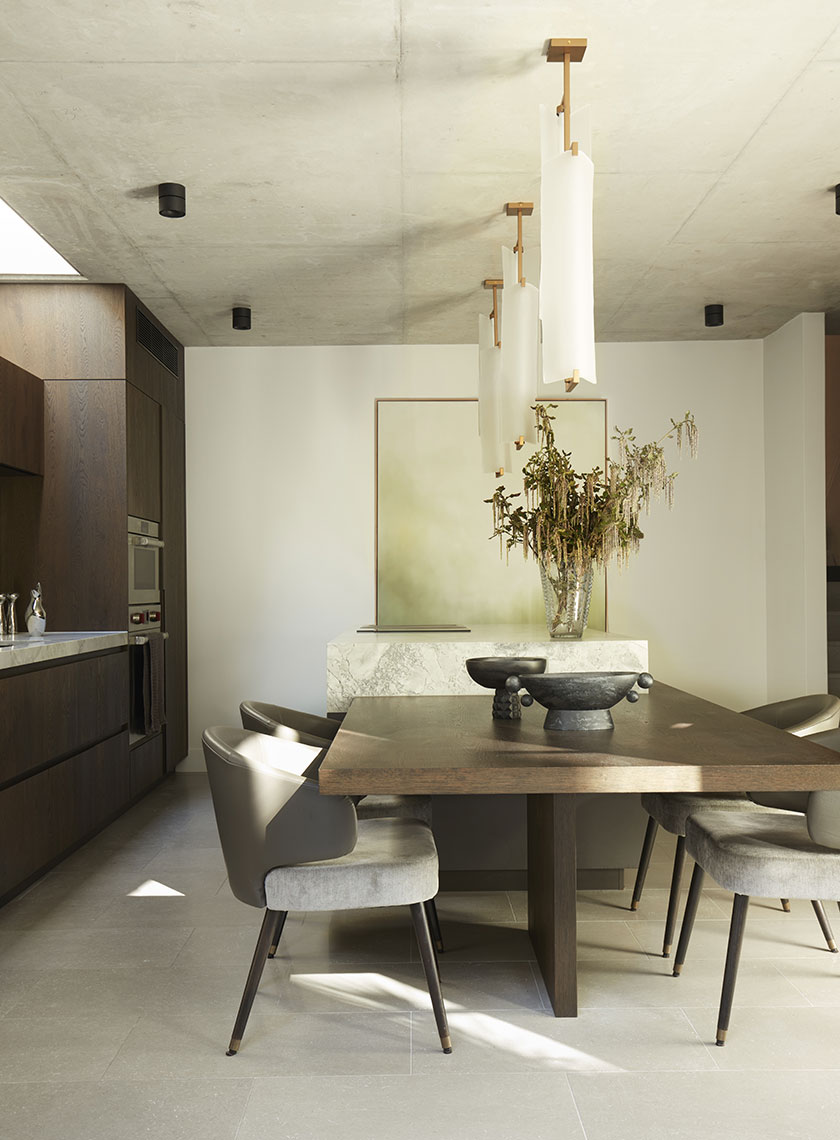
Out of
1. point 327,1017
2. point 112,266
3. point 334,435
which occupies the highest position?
point 112,266

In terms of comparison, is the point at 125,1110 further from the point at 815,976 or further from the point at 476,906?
the point at 815,976

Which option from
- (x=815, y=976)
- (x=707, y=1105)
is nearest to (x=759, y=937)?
(x=815, y=976)

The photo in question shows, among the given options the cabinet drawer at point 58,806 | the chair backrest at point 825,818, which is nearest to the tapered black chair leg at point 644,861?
the chair backrest at point 825,818

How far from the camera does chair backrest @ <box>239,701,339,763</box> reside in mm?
3199

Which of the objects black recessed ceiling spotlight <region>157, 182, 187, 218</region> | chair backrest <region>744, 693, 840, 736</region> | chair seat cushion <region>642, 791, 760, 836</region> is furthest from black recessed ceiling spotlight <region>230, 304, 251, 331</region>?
chair seat cushion <region>642, 791, 760, 836</region>

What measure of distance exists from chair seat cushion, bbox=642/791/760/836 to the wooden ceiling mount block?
2.16 metres

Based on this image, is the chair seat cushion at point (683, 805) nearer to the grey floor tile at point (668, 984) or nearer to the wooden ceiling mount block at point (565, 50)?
the grey floor tile at point (668, 984)

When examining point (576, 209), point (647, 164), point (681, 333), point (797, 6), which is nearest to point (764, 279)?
point (681, 333)

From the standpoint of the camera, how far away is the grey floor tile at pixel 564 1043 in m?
2.37

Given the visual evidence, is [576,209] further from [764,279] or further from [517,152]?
[764,279]

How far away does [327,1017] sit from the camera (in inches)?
105

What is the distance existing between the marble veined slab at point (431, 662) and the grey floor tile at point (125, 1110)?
1.57 meters

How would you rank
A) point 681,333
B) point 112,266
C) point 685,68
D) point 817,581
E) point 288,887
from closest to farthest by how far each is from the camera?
point 288,887, point 685,68, point 112,266, point 817,581, point 681,333

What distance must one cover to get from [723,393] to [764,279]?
1.40 metres
